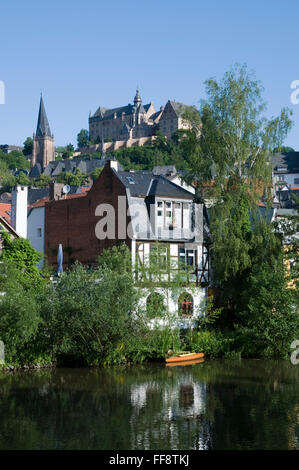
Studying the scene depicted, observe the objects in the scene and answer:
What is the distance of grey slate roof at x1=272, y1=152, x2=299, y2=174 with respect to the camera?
14788cm

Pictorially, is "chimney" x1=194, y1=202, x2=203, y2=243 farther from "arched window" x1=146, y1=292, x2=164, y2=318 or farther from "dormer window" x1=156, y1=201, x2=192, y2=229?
"arched window" x1=146, y1=292, x2=164, y2=318

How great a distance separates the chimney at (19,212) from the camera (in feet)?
166

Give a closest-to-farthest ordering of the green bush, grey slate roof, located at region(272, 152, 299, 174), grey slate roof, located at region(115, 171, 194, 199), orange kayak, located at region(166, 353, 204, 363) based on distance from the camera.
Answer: orange kayak, located at region(166, 353, 204, 363)
the green bush
grey slate roof, located at region(115, 171, 194, 199)
grey slate roof, located at region(272, 152, 299, 174)

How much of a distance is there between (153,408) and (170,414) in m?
1.18

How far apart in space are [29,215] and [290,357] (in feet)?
87.1

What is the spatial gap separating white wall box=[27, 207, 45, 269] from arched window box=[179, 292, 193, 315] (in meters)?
16.0

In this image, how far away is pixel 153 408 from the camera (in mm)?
25859

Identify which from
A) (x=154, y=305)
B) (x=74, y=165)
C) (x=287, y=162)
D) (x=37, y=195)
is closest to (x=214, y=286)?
(x=154, y=305)

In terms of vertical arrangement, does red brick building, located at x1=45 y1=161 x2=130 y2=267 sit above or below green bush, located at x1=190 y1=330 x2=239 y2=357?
above

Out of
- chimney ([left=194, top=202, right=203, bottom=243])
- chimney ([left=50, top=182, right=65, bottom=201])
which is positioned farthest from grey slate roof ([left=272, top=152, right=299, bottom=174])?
chimney ([left=194, top=202, right=203, bottom=243])

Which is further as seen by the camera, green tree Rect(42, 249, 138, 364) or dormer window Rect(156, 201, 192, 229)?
dormer window Rect(156, 201, 192, 229)

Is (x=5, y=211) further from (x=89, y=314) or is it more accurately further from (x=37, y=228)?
(x=89, y=314)

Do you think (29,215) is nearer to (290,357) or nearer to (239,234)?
(239,234)
